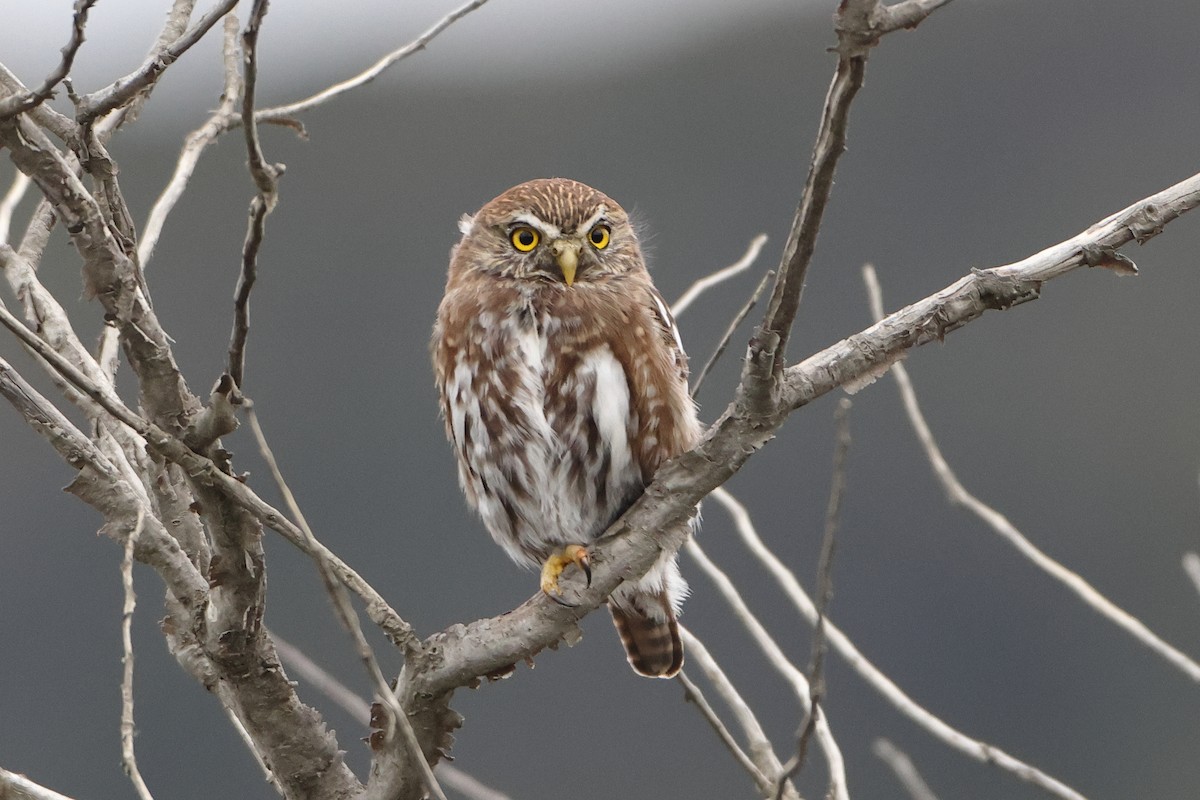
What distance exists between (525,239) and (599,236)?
0.24 meters

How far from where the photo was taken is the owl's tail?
4.76m

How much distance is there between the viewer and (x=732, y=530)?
16.3 meters

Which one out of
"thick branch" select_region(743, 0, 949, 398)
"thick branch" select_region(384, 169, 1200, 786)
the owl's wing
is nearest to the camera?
"thick branch" select_region(743, 0, 949, 398)

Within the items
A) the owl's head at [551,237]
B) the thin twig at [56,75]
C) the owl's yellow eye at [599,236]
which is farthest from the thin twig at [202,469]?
the owl's yellow eye at [599,236]

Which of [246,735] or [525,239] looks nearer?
[246,735]

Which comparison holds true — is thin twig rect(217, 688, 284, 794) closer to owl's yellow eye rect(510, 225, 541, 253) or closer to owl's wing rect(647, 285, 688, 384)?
owl's wing rect(647, 285, 688, 384)

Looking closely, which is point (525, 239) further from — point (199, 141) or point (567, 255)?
point (199, 141)

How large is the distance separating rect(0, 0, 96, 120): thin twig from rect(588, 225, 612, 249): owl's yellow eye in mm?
2120

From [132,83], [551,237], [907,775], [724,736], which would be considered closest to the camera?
[132,83]

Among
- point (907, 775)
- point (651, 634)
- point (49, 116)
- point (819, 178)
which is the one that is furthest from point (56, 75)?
point (651, 634)

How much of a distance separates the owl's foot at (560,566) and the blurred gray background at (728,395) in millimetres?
9757

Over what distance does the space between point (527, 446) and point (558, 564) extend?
43 cm

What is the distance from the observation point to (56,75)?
271 cm

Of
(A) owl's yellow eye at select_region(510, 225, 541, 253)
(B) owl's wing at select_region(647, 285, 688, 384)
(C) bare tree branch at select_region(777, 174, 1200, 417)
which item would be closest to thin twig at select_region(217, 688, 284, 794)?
(C) bare tree branch at select_region(777, 174, 1200, 417)
